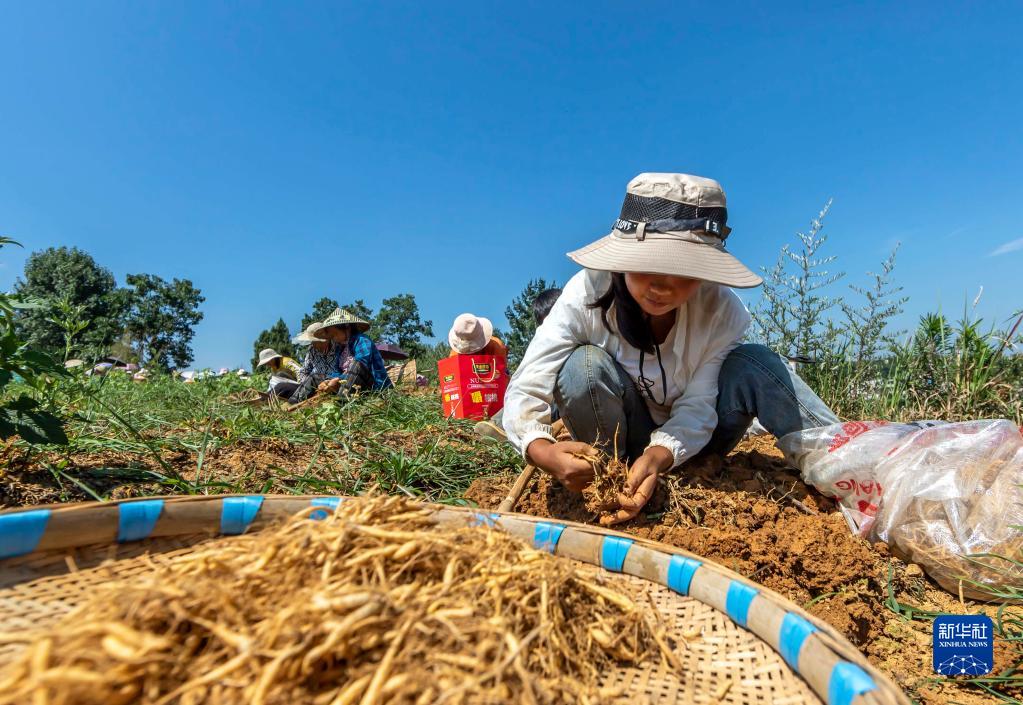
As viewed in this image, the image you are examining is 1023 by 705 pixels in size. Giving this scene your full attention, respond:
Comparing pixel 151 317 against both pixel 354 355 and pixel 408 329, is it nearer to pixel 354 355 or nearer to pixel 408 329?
pixel 408 329

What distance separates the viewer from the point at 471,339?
4.46m

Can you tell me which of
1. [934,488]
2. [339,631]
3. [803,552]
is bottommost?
[803,552]

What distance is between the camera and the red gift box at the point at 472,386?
4.10m

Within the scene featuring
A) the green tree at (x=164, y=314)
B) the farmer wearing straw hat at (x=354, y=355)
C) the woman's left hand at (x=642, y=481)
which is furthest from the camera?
the green tree at (x=164, y=314)

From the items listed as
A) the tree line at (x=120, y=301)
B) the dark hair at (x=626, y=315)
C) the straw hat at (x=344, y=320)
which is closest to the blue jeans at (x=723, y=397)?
the dark hair at (x=626, y=315)

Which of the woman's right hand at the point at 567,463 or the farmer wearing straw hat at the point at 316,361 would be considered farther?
the farmer wearing straw hat at the point at 316,361

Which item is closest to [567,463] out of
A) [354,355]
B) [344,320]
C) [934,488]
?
[934,488]

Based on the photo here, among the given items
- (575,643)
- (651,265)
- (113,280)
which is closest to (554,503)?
(651,265)

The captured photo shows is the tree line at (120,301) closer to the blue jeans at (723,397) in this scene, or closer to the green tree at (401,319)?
the green tree at (401,319)

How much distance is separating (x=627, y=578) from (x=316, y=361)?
5.11 m

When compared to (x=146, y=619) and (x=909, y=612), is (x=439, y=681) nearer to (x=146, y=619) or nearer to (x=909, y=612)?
(x=146, y=619)

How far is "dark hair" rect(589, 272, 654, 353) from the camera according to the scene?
2.03 m

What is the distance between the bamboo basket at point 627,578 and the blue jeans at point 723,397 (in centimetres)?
85

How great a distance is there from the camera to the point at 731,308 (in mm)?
2188
